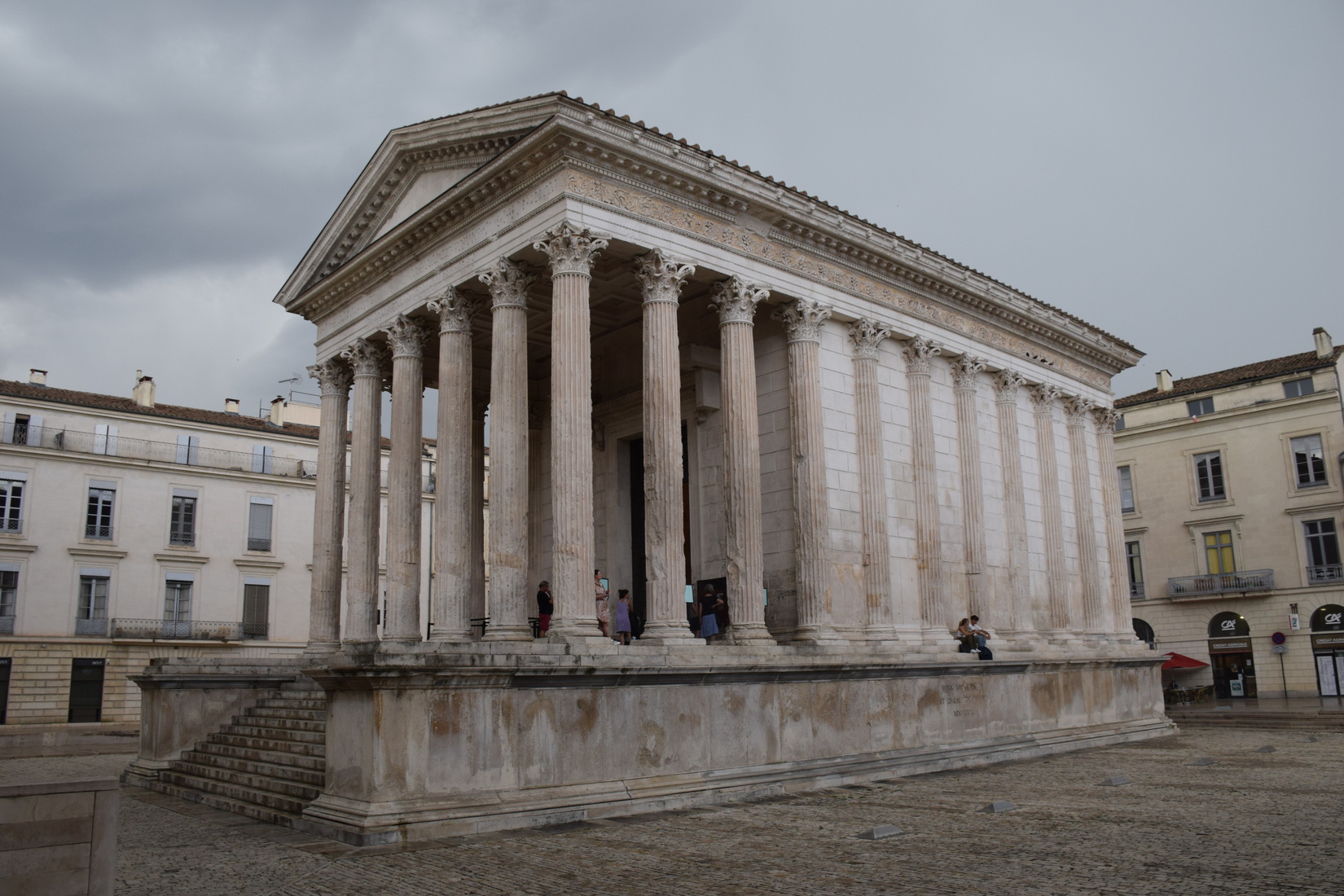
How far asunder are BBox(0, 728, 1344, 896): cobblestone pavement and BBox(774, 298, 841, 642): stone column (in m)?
3.27

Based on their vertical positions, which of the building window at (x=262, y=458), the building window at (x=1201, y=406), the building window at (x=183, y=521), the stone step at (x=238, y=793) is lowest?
the stone step at (x=238, y=793)

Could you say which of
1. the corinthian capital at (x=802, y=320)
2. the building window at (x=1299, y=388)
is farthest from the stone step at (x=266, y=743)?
the building window at (x=1299, y=388)

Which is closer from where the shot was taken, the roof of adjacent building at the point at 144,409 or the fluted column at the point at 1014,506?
the fluted column at the point at 1014,506

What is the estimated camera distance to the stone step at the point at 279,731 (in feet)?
47.6

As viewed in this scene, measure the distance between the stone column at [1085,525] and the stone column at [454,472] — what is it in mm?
14773

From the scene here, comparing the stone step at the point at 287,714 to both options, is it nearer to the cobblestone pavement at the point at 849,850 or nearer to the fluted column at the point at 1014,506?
the cobblestone pavement at the point at 849,850

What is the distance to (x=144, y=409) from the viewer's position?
37.9 meters

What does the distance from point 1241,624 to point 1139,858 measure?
34713 mm

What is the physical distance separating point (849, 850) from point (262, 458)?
34465mm

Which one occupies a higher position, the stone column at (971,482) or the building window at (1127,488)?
the building window at (1127,488)

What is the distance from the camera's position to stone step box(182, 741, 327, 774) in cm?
1336

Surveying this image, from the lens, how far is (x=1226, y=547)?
39938 mm

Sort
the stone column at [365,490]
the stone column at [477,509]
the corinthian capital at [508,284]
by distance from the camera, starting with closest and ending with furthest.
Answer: the corinthian capital at [508,284], the stone column at [365,490], the stone column at [477,509]

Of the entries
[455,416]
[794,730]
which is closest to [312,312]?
[455,416]
